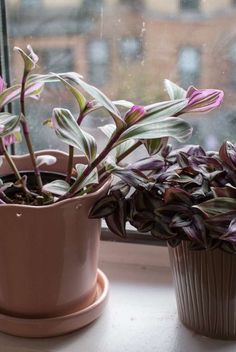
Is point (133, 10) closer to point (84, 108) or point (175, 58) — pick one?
point (175, 58)

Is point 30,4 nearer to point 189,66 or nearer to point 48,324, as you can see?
point 189,66

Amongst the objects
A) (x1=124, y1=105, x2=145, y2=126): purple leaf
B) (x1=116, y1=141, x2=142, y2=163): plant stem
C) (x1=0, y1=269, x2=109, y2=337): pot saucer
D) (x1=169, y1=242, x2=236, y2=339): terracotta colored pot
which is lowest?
(x1=0, y1=269, x2=109, y2=337): pot saucer

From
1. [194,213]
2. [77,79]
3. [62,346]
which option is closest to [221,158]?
[194,213]

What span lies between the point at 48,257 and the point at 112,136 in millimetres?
165

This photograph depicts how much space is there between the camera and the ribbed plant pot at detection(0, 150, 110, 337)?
26.0 inches

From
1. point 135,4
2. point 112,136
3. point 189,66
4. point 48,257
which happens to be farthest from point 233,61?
point 48,257

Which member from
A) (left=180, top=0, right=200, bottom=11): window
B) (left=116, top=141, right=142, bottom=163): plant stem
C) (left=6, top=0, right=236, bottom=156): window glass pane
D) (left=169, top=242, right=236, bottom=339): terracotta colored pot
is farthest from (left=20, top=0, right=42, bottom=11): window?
(left=169, top=242, right=236, bottom=339): terracotta colored pot

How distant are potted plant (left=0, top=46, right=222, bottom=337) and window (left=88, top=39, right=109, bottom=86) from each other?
19 centimetres

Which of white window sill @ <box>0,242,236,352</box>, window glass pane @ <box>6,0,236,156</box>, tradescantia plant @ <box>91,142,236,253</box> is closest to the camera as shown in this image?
tradescantia plant @ <box>91,142,236,253</box>

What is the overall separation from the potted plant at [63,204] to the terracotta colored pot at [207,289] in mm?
103

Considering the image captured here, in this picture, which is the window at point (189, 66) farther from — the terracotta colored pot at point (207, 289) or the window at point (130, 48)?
the terracotta colored pot at point (207, 289)

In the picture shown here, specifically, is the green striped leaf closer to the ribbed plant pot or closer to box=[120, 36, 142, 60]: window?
the ribbed plant pot

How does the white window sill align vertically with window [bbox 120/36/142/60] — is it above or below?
below

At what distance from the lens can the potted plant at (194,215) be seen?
620 mm
